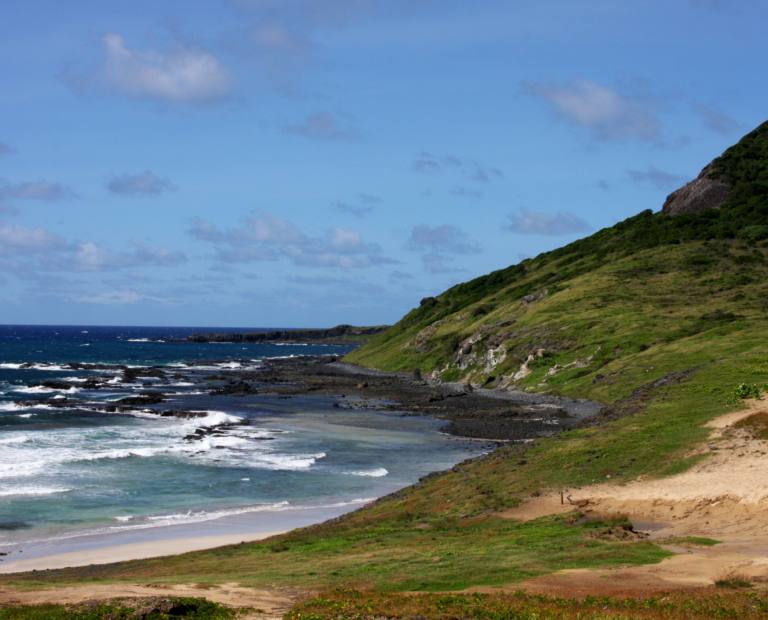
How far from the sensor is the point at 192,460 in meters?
66.3

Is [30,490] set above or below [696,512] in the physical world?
below

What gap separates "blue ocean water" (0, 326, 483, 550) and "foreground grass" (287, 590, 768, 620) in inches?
883

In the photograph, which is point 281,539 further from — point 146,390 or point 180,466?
point 146,390

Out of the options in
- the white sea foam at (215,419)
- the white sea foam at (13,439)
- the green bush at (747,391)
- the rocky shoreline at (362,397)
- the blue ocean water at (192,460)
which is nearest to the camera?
the blue ocean water at (192,460)

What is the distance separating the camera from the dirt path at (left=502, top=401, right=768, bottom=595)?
25.9 meters

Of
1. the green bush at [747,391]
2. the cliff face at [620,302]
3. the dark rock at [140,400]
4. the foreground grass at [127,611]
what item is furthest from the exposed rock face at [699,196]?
the foreground grass at [127,611]

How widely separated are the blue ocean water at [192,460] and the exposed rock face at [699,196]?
103m

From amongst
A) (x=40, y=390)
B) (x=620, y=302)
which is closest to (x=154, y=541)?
(x=40, y=390)

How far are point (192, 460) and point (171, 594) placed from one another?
41360 millimetres

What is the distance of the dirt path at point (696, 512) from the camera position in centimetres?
2586

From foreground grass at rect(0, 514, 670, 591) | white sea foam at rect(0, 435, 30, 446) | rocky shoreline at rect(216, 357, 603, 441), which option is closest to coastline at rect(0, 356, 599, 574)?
rocky shoreline at rect(216, 357, 603, 441)

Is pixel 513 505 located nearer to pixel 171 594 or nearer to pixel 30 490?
pixel 171 594

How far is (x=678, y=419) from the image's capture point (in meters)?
53.2

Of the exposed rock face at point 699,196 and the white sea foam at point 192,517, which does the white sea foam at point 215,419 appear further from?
the exposed rock face at point 699,196
